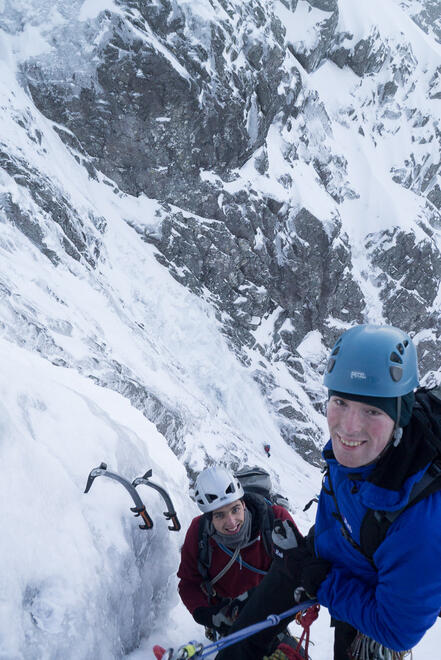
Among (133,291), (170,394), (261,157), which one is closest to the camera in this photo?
(170,394)

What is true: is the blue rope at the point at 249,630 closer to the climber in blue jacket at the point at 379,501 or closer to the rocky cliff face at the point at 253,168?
the climber in blue jacket at the point at 379,501

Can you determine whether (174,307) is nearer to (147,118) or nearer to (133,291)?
(133,291)

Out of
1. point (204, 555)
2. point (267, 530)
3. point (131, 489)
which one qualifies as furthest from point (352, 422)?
point (204, 555)

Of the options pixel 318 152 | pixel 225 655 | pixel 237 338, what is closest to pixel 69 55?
pixel 237 338

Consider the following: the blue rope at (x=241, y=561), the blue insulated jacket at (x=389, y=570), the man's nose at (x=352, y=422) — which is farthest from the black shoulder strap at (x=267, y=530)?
the man's nose at (x=352, y=422)

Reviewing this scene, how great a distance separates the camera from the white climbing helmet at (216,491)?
367 cm

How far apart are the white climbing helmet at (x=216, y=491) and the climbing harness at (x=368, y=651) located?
127 cm

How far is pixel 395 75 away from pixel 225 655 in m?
73.5

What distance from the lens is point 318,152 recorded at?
5084 cm

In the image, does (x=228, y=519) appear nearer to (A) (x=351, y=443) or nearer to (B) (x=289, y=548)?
(B) (x=289, y=548)

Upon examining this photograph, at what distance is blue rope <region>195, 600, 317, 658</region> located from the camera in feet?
9.03

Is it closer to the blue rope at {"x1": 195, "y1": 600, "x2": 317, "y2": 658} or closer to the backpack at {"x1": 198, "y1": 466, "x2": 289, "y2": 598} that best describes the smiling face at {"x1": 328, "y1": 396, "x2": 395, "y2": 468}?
the blue rope at {"x1": 195, "y1": 600, "x2": 317, "y2": 658}

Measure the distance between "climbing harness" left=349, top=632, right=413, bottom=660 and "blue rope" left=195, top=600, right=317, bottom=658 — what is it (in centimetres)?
38

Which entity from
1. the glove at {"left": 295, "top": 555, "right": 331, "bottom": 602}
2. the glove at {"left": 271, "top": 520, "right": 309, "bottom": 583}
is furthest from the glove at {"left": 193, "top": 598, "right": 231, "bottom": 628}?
the glove at {"left": 295, "top": 555, "right": 331, "bottom": 602}
